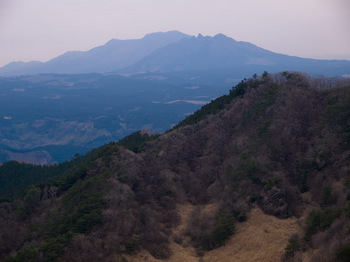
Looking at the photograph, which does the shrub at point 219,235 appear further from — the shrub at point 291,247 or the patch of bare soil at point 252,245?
the shrub at point 291,247

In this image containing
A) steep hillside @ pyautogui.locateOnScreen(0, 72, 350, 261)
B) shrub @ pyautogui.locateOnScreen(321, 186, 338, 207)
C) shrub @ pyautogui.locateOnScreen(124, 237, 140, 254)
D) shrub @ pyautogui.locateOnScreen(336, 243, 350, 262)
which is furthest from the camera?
shrub @ pyautogui.locateOnScreen(321, 186, 338, 207)

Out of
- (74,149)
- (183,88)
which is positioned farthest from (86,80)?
(74,149)

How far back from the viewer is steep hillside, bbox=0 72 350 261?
13945 millimetres

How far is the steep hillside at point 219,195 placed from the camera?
1395 centimetres

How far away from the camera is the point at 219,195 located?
18.9 m

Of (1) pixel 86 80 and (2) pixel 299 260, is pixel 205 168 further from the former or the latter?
(1) pixel 86 80

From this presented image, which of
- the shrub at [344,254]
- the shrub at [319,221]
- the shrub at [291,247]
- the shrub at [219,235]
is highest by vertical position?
the shrub at [344,254]

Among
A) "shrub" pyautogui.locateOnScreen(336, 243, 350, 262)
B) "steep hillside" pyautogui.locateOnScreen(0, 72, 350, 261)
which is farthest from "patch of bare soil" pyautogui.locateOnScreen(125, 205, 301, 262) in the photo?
"shrub" pyautogui.locateOnScreen(336, 243, 350, 262)

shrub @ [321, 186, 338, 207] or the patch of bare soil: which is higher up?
shrub @ [321, 186, 338, 207]

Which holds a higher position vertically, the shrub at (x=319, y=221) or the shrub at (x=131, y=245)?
the shrub at (x=319, y=221)

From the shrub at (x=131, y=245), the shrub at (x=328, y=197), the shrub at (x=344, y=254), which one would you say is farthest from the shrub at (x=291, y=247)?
the shrub at (x=131, y=245)

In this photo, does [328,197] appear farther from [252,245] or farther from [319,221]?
[252,245]

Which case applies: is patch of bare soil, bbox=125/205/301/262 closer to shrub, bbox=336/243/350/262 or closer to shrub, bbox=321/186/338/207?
shrub, bbox=321/186/338/207

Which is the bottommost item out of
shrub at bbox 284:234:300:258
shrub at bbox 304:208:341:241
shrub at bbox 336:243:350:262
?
shrub at bbox 284:234:300:258
